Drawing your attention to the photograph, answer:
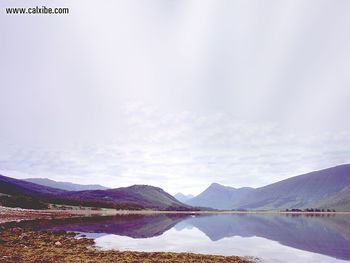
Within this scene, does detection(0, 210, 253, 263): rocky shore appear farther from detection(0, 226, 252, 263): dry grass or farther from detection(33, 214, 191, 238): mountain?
detection(33, 214, 191, 238): mountain

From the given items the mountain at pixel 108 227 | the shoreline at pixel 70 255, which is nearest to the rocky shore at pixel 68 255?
the shoreline at pixel 70 255

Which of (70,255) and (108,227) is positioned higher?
(108,227)

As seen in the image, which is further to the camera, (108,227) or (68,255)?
(108,227)

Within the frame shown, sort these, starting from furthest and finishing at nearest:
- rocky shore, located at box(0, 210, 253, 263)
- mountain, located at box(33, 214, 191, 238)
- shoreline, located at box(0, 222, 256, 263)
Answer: mountain, located at box(33, 214, 191, 238)
shoreline, located at box(0, 222, 256, 263)
rocky shore, located at box(0, 210, 253, 263)

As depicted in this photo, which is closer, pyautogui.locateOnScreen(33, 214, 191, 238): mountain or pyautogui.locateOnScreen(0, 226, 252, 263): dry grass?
pyautogui.locateOnScreen(0, 226, 252, 263): dry grass

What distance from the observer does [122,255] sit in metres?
31.3

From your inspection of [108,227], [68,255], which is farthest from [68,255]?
[108,227]

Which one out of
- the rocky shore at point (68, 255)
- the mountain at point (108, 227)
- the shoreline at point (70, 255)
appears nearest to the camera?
the rocky shore at point (68, 255)

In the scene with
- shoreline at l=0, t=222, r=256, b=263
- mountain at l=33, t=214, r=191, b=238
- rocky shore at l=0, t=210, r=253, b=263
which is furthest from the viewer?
mountain at l=33, t=214, r=191, b=238

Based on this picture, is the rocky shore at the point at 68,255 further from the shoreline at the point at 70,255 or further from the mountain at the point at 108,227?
the mountain at the point at 108,227

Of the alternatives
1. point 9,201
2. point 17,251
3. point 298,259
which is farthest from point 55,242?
point 9,201

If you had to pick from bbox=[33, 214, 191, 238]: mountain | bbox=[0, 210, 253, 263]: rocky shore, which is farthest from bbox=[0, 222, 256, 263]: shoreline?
bbox=[33, 214, 191, 238]: mountain

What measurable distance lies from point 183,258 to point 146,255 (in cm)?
347

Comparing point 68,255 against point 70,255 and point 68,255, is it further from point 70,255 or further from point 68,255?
point 70,255
